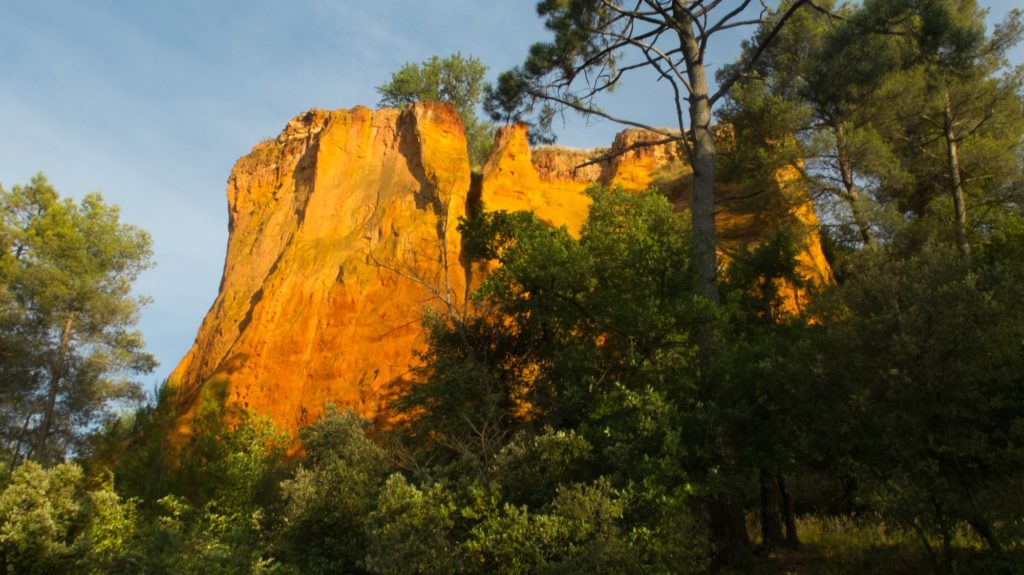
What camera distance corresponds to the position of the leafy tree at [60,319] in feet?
74.1

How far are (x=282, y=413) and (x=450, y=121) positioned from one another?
10.4 metres

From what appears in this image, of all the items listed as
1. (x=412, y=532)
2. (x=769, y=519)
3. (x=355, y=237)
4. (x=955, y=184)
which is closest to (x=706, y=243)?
(x=769, y=519)

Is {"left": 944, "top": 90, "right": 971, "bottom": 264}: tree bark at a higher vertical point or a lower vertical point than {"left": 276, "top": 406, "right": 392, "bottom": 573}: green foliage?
higher

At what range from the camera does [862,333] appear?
8898 millimetres

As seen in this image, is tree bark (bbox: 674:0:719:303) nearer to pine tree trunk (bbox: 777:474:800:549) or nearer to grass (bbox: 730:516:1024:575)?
pine tree trunk (bbox: 777:474:800:549)

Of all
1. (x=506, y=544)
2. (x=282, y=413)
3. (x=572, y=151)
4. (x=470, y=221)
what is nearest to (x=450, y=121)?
(x=470, y=221)

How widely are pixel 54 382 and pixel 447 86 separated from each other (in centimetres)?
2077

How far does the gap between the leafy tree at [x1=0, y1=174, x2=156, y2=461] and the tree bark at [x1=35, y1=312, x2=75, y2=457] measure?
0.03 meters

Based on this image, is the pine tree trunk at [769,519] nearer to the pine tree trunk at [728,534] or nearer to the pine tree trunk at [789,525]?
the pine tree trunk at [789,525]

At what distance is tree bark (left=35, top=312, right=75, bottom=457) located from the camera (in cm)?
2145

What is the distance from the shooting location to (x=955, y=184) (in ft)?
50.6

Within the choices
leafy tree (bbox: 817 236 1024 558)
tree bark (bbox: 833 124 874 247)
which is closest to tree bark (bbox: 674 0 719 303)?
leafy tree (bbox: 817 236 1024 558)

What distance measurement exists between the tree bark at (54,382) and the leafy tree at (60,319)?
1.3 inches

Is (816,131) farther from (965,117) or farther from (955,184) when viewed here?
(955,184)
